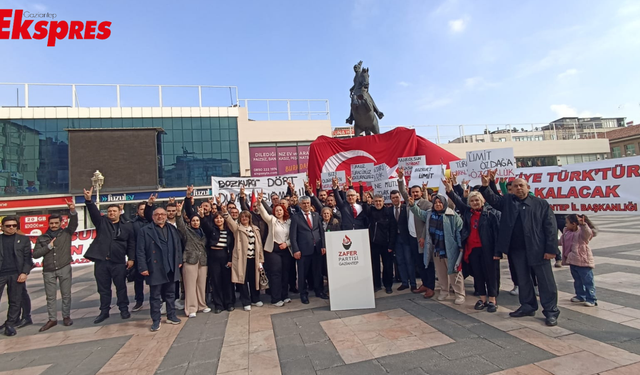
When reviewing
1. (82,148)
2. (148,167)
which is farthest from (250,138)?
(82,148)

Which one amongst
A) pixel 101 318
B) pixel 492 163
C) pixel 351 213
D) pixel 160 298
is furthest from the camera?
pixel 492 163

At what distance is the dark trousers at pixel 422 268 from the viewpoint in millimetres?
5629

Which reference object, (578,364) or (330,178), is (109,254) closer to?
(330,178)

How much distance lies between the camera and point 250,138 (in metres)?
33.0

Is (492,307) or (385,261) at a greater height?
(385,261)

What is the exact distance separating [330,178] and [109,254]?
206 inches

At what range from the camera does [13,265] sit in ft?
17.3

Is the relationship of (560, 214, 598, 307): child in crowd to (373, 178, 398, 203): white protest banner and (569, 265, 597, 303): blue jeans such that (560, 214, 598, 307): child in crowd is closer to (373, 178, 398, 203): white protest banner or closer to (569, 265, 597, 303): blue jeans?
(569, 265, 597, 303): blue jeans

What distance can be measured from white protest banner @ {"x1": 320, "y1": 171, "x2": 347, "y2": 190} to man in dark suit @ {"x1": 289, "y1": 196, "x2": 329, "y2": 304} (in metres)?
2.64

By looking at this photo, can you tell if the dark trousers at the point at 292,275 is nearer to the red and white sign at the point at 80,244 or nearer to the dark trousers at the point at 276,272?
the dark trousers at the point at 276,272

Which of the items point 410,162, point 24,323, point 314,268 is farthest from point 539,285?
point 24,323

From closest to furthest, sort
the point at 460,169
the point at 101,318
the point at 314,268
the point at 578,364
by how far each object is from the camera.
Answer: the point at 578,364 → the point at 101,318 → the point at 314,268 → the point at 460,169

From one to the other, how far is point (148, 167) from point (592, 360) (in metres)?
31.5

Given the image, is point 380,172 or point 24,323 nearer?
point 24,323
